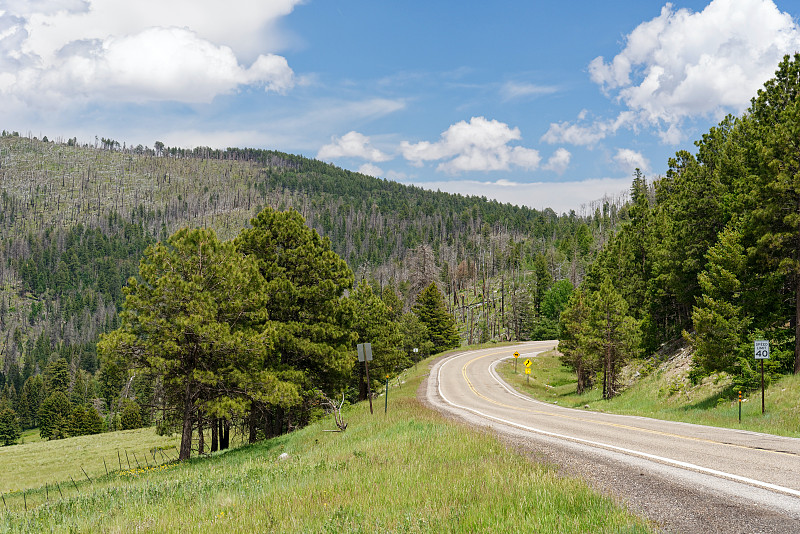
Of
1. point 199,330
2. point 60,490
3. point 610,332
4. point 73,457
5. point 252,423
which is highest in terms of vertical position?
point 199,330

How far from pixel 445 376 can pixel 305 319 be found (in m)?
25.5

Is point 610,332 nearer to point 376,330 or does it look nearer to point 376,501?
point 376,330

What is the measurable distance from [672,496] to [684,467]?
2.35 metres

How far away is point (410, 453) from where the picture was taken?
34.7 ft

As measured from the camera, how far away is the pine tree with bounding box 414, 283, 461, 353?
71688 millimetres

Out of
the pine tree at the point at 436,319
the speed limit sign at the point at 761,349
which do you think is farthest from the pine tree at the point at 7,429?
the speed limit sign at the point at 761,349

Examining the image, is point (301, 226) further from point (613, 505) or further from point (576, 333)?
point (576, 333)

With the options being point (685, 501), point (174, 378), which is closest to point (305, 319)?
point (174, 378)

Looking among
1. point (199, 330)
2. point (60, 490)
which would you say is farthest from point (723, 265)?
point (60, 490)

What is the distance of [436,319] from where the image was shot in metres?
74.1

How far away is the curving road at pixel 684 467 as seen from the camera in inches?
243

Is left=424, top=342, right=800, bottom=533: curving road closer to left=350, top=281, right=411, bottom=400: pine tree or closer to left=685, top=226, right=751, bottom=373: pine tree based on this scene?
left=685, top=226, right=751, bottom=373: pine tree

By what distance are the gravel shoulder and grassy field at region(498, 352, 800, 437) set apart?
27.7 ft

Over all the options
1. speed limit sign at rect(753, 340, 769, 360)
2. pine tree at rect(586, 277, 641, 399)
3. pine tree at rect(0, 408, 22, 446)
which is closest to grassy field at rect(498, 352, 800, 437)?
speed limit sign at rect(753, 340, 769, 360)
